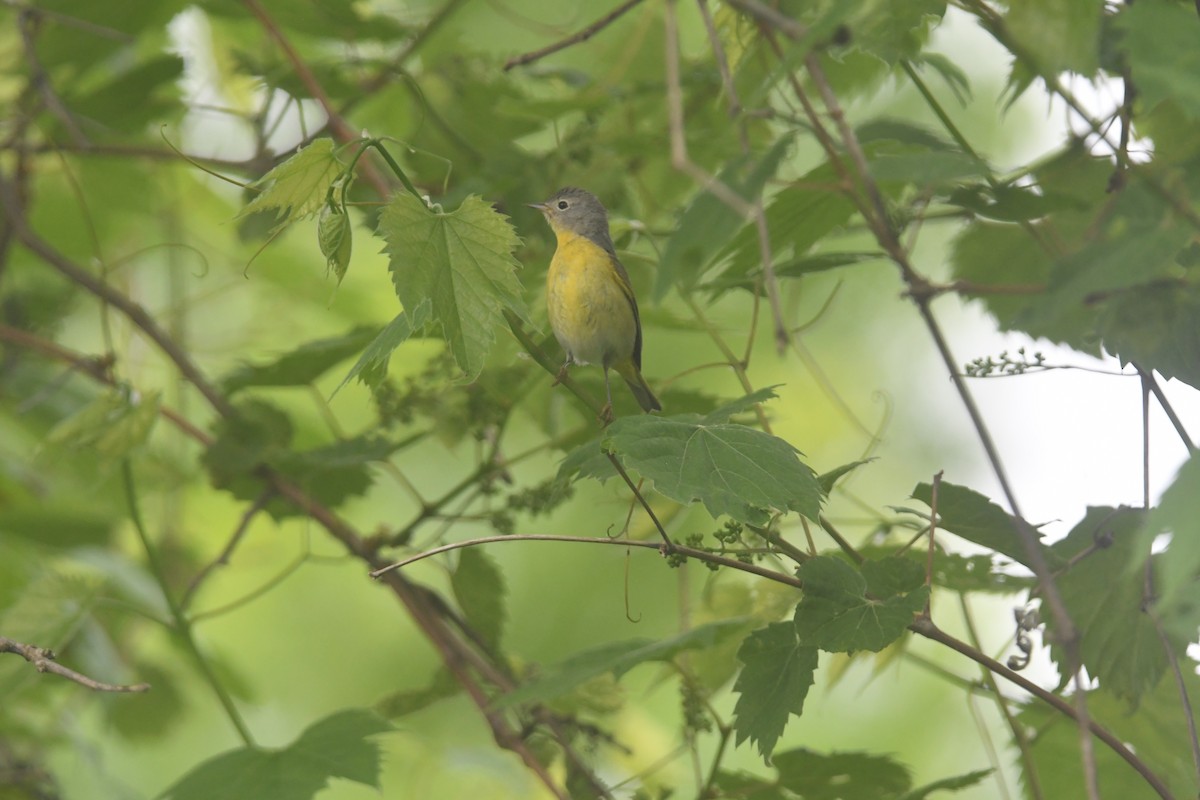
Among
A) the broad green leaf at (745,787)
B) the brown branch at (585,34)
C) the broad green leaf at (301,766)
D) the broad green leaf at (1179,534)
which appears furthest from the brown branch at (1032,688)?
the brown branch at (585,34)

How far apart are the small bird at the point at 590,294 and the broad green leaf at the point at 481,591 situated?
556 millimetres

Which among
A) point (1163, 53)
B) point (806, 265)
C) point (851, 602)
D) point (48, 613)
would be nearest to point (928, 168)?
point (1163, 53)

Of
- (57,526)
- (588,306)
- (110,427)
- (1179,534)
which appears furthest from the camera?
(57,526)

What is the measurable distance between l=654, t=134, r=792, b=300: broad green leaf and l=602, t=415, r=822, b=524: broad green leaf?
360mm

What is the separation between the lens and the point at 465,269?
1.57m

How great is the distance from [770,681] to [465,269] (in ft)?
2.67

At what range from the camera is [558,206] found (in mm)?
2977

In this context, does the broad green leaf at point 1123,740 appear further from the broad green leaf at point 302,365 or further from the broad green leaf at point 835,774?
the broad green leaf at point 302,365

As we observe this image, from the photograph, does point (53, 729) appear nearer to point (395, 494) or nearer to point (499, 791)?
point (499, 791)

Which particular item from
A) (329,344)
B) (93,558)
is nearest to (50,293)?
(93,558)

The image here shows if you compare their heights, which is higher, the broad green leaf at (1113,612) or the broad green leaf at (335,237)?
the broad green leaf at (335,237)

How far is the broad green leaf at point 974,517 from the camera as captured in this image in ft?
6.06

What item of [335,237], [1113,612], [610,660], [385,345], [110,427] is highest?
[110,427]

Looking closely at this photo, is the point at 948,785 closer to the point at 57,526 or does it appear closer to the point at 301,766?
the point at 301,766
